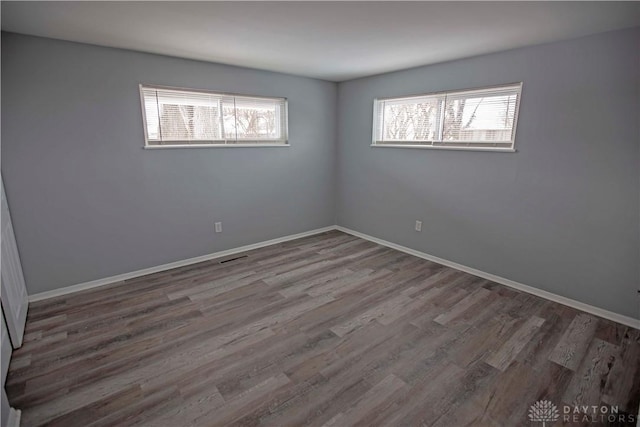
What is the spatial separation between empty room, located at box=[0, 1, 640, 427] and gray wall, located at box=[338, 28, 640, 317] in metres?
0.02

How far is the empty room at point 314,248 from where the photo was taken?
72.4 inches

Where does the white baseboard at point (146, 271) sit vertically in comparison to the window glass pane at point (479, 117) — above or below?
below

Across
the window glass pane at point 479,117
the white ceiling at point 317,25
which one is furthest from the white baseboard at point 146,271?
the window glass pane at point 479,117

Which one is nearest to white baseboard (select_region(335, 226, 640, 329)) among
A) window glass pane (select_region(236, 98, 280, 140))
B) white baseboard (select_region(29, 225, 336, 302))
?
white baseboard (select_region(29, 225, 336, 302))

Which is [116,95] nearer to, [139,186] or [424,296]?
[139,186]

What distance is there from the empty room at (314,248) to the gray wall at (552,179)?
0.02m

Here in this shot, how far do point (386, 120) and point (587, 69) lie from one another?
206 cm

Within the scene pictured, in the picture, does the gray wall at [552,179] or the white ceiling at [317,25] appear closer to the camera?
the white ceiling at [317,25]

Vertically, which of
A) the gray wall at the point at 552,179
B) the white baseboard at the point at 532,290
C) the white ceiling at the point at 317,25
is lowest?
the white baseboard at the point at 532,290

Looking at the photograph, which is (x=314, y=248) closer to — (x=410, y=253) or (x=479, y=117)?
(x=410, y=253)

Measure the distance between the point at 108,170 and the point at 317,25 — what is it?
7.52 ft

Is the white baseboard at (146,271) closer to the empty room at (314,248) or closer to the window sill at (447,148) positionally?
the empty room at (314,248)

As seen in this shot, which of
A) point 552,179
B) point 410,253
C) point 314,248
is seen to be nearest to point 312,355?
point 314,248

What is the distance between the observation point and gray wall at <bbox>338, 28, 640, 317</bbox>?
7.70ft
